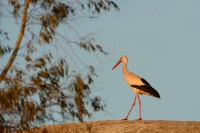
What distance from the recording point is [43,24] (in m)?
17.8

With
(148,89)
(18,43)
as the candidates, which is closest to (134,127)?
(148,89)

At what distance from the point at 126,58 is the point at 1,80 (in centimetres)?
932

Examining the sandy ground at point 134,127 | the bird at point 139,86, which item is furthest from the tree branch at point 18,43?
the bird at point 139,86

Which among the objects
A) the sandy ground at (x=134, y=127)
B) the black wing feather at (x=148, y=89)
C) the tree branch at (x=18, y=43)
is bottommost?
the sandy ground at (x=134, y=127)

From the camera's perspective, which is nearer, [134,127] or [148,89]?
[134,127]

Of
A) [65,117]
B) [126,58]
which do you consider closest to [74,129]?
[126,58]

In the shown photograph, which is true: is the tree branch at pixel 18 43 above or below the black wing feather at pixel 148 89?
above

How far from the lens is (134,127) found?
22.8 metres

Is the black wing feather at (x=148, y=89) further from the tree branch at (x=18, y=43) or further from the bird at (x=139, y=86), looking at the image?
the tree branch at (x=18, y=43)

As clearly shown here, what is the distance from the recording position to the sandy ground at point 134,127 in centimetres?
2272

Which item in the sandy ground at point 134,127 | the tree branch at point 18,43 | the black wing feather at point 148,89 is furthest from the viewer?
the black wing feather at point 148,89

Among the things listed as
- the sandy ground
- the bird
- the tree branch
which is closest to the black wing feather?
the bird

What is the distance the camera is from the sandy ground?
2272 cm

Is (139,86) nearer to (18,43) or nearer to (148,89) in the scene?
(148,89)
